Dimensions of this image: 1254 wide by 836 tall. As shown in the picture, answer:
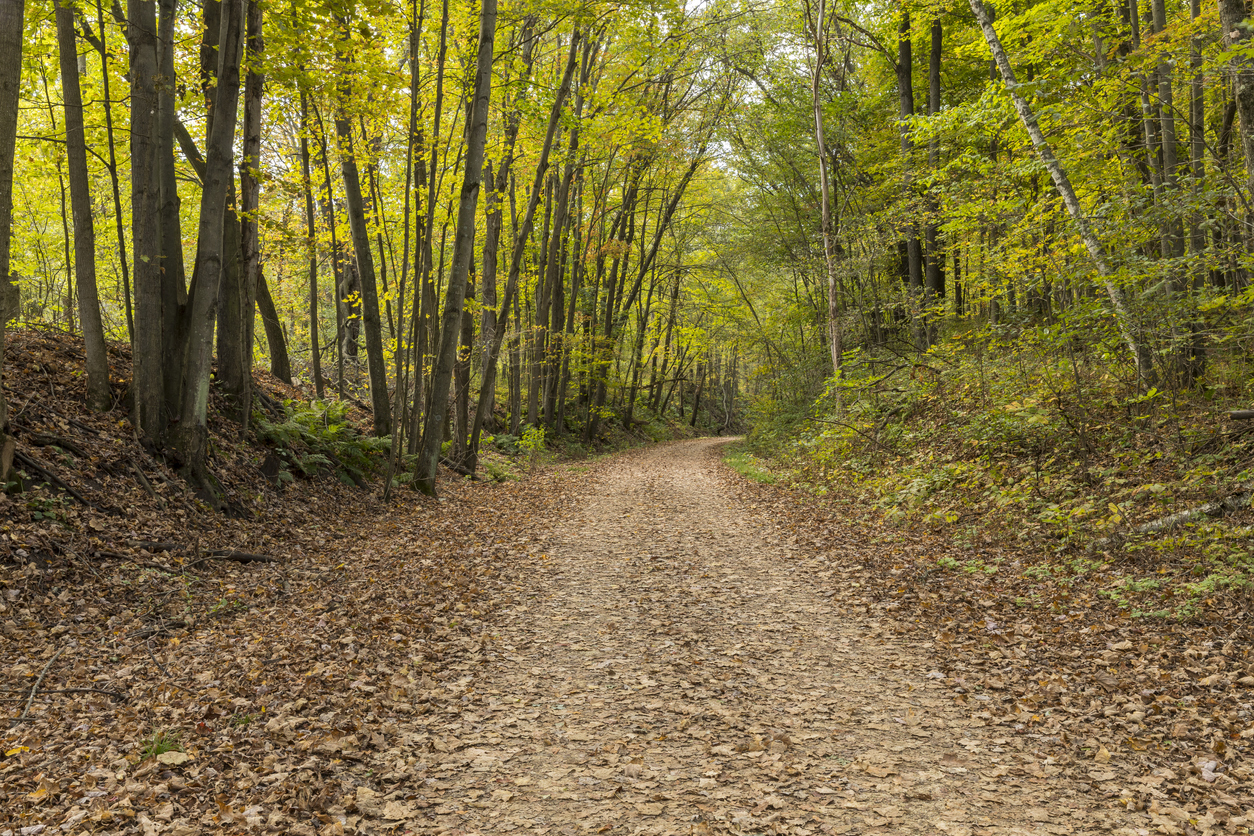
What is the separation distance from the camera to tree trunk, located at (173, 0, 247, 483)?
8.20 metres

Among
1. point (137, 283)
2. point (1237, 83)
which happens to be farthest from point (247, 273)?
point (1237, 83)

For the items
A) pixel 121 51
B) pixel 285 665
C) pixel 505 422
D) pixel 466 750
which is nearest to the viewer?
pixel 466 750

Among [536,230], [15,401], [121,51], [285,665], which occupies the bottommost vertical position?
[285,665]

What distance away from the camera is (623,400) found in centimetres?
3541

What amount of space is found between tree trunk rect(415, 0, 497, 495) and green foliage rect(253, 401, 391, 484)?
939 mm

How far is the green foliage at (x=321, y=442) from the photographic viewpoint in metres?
10.7

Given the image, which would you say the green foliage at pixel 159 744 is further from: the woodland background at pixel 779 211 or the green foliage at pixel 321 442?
the green foliage at pixel 321 442

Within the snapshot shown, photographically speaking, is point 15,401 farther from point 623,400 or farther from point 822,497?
point 623,400

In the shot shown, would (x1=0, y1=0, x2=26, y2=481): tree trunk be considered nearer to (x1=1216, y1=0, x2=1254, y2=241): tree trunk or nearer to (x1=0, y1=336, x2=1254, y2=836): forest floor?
(x1=0, y1=336, x2=1254, y2=836): forest floor

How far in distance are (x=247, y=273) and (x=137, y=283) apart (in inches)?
102

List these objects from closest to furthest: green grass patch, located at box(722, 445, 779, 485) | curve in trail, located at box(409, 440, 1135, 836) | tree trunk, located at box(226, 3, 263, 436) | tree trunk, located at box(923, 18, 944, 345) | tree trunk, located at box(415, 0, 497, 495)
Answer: curve in trail, located at box(409, 440, 1135, 836) → tree trunk, located at box(226, 3, 263, 436) → tree trunk, located at box(415, 0, 497, 495) → tree trunk, located at box(923, 18, 944, 345) → green grass patch, located at box(722, 445, 779, 485)

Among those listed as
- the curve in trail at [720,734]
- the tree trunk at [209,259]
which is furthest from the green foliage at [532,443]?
the curve in trail at [720,734]

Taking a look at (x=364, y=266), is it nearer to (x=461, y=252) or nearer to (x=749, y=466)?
(x=461, y=252)

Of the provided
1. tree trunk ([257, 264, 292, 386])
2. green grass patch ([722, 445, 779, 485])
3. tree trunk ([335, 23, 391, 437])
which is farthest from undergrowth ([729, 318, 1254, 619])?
tree trunk ([257, 264, 292, 386])
